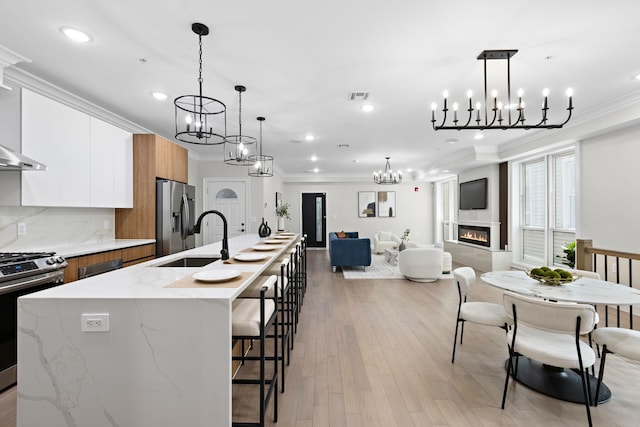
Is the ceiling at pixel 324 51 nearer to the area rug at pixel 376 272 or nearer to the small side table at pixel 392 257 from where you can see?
the area rug at pixel 376 272

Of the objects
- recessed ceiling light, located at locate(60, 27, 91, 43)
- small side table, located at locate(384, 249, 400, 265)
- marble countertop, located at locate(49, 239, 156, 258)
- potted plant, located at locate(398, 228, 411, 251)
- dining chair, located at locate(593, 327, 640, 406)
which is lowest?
small side table, located at locate(384, 249, 400, 265)

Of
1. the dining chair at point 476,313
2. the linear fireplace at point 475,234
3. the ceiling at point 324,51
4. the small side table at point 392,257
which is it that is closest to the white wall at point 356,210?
the linear fireplace at point 475,234

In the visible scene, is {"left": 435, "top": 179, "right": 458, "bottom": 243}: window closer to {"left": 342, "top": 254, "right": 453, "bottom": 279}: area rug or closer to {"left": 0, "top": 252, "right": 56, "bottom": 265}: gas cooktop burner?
{"left": 342, "top": 254, "right": 453, "bottom": 279}: area rug

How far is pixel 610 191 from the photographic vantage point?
4.30 metres

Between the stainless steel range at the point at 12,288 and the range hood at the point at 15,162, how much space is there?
2.43 feet

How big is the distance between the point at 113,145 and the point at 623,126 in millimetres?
6472

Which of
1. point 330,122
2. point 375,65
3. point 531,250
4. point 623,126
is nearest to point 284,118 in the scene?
point 330,122

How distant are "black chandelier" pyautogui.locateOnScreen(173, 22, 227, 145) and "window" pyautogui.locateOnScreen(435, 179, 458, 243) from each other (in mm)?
7396

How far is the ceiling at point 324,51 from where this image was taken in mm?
2158

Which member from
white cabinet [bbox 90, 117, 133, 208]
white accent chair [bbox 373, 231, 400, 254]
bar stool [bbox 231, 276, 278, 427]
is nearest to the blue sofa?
white accent chair [bbox 373, 231, 400, 254]

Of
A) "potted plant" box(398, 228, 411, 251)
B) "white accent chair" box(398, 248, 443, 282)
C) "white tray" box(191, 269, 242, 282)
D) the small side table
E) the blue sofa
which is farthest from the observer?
the small side table

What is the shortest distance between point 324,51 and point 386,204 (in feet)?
29.8

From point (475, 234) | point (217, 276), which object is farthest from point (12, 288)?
point (475, 234)

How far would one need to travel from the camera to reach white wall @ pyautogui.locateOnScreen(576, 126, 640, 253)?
13.1ft
